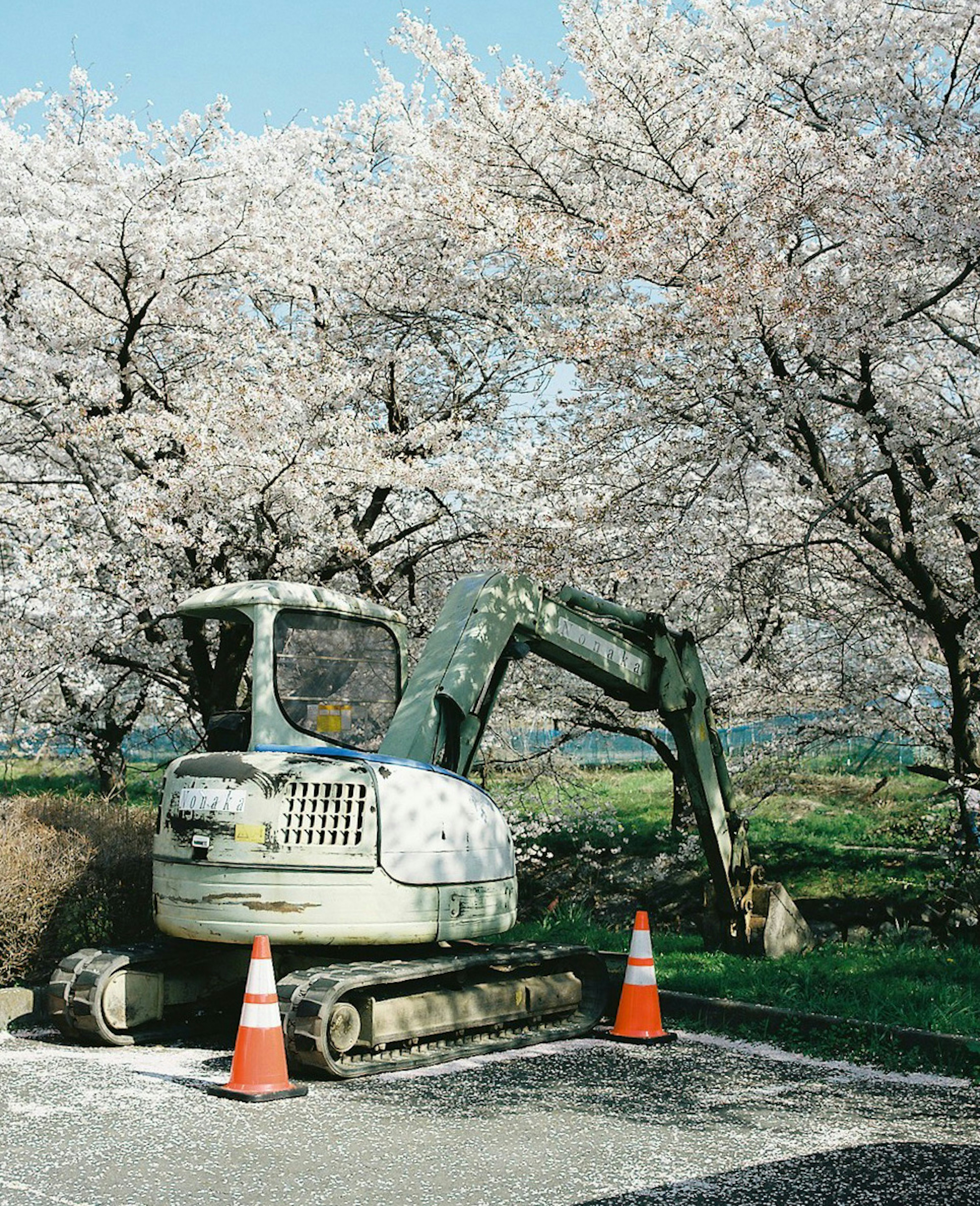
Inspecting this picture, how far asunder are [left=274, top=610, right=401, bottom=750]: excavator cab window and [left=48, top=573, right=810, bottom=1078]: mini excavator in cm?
1

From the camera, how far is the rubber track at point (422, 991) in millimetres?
6594

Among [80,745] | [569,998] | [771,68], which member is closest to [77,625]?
[569,998]

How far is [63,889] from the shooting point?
28.9 ft

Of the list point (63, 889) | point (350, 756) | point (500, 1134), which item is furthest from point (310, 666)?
point (500, 1134)

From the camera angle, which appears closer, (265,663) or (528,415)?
(265,663)

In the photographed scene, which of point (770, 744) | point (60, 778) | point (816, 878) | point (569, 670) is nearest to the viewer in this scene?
point (569, 670)

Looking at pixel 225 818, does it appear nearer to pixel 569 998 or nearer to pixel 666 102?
pixel 569 998

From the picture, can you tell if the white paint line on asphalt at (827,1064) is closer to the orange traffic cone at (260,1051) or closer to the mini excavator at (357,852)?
the mini excavator at (357,852)

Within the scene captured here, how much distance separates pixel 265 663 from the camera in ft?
25.9

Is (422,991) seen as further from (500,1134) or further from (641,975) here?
(500,1134)

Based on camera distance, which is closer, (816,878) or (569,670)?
(569,670)

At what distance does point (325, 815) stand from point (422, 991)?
1.24 metres

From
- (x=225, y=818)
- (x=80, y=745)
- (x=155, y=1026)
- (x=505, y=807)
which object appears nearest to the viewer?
(x=225, y=818)

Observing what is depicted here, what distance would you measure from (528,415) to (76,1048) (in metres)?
8.53
